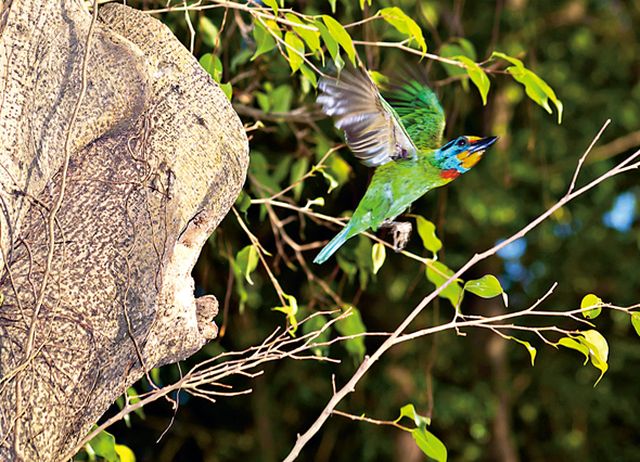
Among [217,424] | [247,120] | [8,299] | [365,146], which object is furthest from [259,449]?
[8,299]

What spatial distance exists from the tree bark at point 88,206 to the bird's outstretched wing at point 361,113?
0.28 m

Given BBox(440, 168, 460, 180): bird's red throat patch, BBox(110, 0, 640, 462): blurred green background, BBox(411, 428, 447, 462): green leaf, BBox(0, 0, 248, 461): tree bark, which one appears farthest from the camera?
BBox(110, 0, 640, 462): blurred green background

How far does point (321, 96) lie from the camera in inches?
77.0

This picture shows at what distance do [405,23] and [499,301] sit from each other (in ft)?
14.2

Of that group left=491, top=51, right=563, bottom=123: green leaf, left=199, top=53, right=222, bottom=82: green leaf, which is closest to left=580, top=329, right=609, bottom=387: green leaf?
left=491, top=51, right=563, bottom=123: green leaf

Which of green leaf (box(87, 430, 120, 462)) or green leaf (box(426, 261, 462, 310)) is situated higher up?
green leaf (box(426, 261, 462, 310))

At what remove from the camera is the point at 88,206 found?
5.06ft

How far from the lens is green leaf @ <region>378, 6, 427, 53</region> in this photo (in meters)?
1.89

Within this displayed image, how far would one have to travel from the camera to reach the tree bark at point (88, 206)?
1.44 meters

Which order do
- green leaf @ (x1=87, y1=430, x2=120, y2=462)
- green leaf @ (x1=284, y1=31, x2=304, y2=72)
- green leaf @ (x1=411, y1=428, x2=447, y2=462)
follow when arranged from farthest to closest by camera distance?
1. green leaf @ (x1=87, y1=430, x2=120, y2=462)
2. green leaf @ (x1=284, y1=31, x2=304, y2=72)
3. green leaf @ (x1=411, y1=428, x2=447, y2=462)

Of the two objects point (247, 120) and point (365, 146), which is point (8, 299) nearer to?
point (365, 146)

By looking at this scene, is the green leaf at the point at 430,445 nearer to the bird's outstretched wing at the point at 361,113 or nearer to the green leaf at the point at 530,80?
the bird's outstretched wing at the point at 361,113

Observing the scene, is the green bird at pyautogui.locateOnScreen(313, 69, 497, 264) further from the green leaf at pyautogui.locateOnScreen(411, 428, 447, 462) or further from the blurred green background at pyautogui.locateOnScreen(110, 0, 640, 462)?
the blurred green background at pyautogui.locateOnScreen(110, 0, 640, 462)

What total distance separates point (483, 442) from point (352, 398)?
2.99 feet
